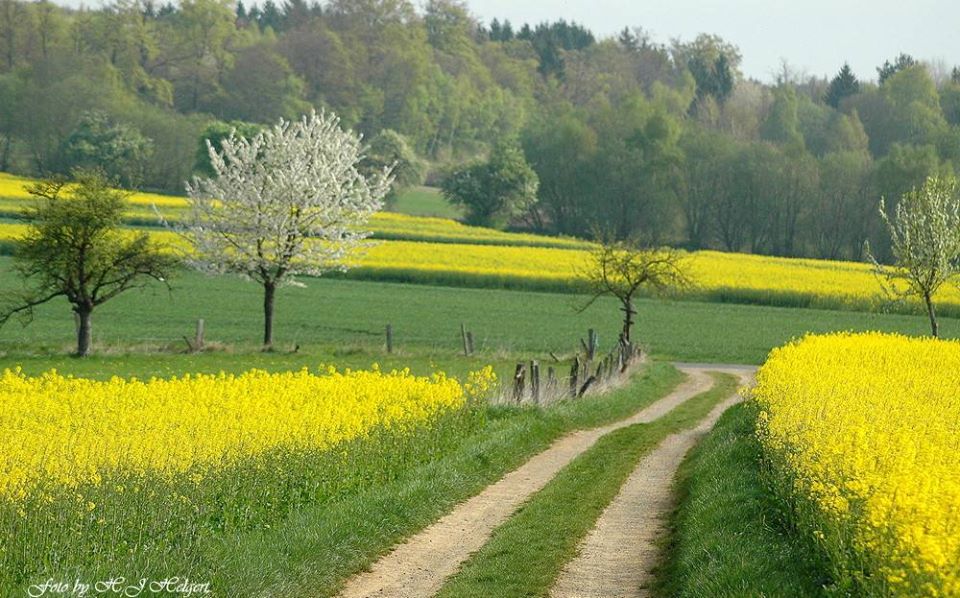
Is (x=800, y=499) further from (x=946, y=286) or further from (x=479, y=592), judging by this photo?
(x=946, y=286)

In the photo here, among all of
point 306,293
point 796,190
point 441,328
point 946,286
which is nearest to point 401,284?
point 306,293

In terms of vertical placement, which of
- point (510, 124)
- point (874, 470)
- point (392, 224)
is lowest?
point (874, 470)

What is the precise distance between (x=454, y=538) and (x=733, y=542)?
3.72m

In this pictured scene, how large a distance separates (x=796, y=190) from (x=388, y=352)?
2896 inches

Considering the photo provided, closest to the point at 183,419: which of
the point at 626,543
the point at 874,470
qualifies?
the point at 626,543

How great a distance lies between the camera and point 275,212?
4806 cm

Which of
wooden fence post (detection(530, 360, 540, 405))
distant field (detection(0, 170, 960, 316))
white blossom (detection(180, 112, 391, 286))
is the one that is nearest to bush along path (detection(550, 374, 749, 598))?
wooden fence post (detection(530, 360, 540, 405))

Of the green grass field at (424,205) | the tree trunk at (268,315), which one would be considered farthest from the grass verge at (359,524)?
the green grass field at (424,205)

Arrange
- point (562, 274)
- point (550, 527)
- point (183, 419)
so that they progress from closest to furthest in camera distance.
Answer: point (550, 527) → point (183, 419) → point (562, 274)

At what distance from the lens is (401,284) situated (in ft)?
227

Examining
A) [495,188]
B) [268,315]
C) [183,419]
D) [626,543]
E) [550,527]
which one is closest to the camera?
[626,543]

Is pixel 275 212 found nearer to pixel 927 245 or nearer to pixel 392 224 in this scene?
pixel 927 245

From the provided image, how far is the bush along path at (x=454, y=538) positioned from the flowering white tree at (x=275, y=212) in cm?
2497

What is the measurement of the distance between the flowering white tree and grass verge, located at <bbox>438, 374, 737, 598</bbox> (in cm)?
2422
